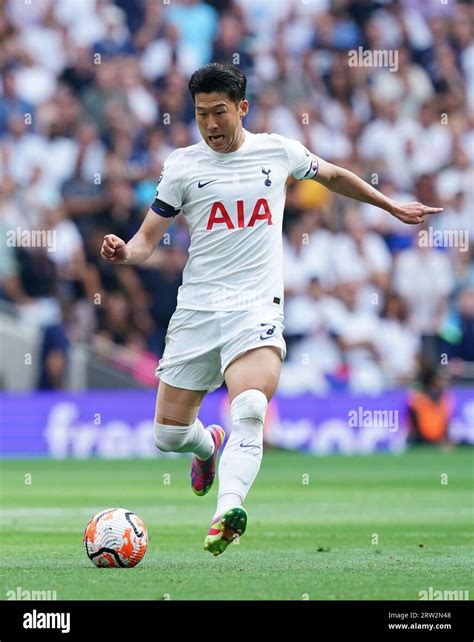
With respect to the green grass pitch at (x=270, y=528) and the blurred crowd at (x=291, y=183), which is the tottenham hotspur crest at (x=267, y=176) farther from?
the blurred crowd at (x=291, y=183)

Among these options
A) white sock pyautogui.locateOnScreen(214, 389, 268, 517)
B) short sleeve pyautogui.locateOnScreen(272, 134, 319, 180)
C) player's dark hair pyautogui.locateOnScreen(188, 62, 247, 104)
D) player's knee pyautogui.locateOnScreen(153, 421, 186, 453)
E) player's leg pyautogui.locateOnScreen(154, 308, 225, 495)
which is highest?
player's dark hair pyautogui.locateOnScreen(188, 62, 247, 104)

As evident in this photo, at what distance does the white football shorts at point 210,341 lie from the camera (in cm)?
845

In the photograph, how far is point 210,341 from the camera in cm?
875

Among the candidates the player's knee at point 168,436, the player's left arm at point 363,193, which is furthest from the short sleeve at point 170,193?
the player's knee at point 168,436

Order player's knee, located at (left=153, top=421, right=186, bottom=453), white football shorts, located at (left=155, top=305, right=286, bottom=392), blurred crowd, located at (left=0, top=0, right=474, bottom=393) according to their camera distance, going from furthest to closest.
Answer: blurred crowd, located at (left=0, top=0, right=474, bottom=393), player's knee, located at (left=153, top=421, right=186, bottom=453), white football shorts, located at (left=155, top=305, right=286, bottom=392)

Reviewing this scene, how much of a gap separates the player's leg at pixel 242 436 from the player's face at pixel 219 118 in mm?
1293

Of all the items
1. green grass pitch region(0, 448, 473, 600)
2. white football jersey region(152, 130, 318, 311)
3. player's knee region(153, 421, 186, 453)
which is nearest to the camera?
green grass pitch region(0, 448, 473, 600)

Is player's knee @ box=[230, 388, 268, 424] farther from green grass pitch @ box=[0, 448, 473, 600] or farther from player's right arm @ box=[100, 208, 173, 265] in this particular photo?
player's right arm @ box=[100, 208, 173, 265]

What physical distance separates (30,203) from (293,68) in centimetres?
507

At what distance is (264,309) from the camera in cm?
856

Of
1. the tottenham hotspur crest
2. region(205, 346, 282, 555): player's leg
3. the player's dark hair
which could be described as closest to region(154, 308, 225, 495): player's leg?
region(205, 346, 282, 555): player's leg

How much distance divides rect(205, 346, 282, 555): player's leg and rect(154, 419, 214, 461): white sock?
3.02 ft

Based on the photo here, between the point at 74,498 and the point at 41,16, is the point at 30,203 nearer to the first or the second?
the point at 41,16

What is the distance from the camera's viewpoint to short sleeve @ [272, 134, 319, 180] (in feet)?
29.2
